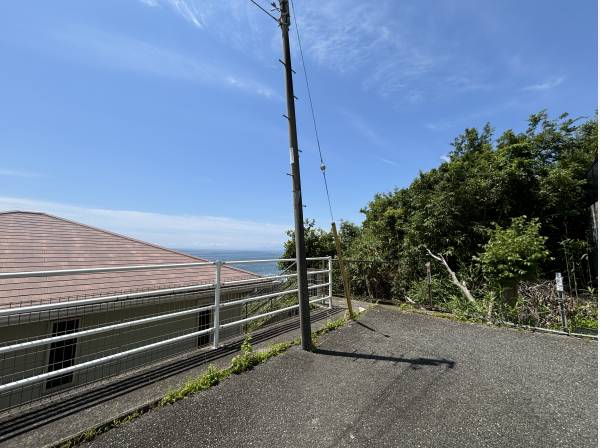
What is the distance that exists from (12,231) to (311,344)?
26.6ft

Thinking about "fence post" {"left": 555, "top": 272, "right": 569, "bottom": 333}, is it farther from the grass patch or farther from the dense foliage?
the grass patch

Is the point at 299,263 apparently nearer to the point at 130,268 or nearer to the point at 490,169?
the point at 130,268

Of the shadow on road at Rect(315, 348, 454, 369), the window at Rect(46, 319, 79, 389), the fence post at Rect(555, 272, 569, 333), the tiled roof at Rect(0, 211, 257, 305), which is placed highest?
the tiled roof at Rect(0, 211, 257, 305)

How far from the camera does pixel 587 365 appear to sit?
123 inches

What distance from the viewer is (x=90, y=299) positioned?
3352mm

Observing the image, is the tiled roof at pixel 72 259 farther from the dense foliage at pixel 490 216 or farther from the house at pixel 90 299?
the dense foliage at pixel 490 216

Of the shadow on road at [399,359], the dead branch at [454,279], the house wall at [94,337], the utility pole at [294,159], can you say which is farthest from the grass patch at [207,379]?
the dead branch at [454,279]

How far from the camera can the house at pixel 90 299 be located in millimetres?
4219

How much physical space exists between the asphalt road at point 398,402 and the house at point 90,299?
1090mm

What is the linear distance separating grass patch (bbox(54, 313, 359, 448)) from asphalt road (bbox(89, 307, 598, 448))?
74mm

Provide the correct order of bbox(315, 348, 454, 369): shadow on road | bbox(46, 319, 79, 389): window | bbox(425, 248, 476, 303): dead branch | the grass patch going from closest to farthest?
the grass patch < bbox(315, 348, 454, 369): shadow on road < bbox(46, 319, 79, 389): window < bbox(425, 248, 476, 303): dead branch

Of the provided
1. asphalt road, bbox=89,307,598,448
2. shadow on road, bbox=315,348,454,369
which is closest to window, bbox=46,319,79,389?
asphalt road, bbox=89,307,598,448

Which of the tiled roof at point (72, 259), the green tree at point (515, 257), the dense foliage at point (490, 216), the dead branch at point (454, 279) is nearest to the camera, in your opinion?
the tiled roof at point (72, 259)

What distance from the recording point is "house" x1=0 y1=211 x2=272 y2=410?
166 inches
